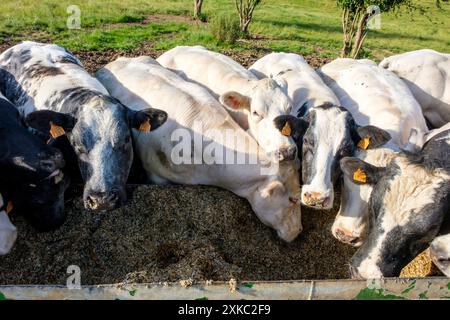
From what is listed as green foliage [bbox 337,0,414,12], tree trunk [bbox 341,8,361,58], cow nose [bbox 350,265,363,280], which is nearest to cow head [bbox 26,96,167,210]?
cow nose [bbox 350,265,363,280]

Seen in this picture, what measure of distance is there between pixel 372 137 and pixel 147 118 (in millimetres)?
2053

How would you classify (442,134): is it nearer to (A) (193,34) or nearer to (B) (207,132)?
(B) (207,132)

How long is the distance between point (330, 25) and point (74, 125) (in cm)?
2334

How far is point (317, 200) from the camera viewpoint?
13.9 feet

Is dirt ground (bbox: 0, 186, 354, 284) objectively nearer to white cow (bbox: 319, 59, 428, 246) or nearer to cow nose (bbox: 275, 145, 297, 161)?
white cow (bbox: 319, 59, 428, 246)

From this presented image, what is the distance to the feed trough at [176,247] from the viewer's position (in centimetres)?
392

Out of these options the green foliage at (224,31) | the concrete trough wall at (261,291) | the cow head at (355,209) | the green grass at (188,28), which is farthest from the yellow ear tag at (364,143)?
the green foliage at (224,31)

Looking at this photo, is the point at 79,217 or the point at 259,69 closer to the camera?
the point at 79,217

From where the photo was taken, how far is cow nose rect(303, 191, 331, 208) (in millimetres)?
4234

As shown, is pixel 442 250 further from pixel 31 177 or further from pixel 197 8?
pixel 197 8

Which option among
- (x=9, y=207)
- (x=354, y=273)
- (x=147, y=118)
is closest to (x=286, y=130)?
(x=147, y=118)

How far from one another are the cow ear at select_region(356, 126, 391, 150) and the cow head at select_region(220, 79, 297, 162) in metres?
0.63
